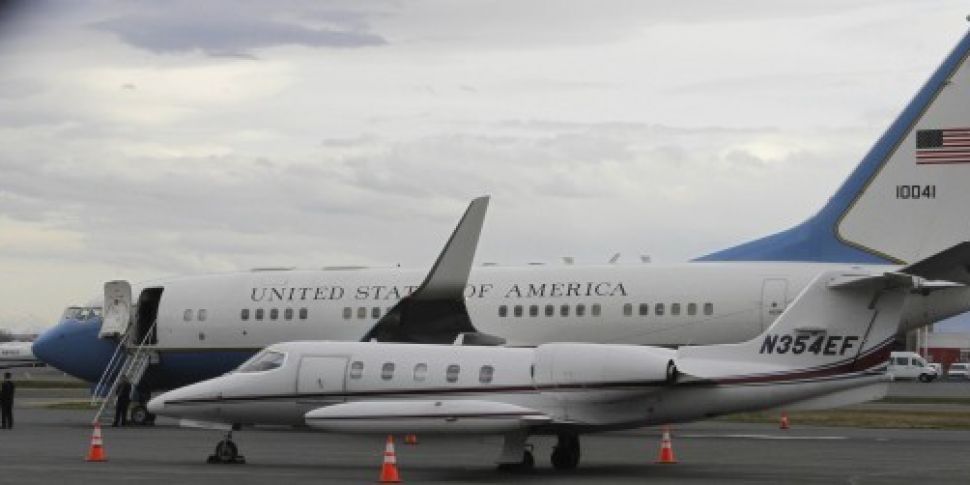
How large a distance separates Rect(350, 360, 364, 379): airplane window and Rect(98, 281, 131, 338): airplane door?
15.0m

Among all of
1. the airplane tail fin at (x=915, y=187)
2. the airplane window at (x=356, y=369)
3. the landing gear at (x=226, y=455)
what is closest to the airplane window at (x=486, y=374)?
the airplane window at (x=356, y=369)

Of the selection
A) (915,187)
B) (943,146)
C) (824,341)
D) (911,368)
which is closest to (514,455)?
(824,341)

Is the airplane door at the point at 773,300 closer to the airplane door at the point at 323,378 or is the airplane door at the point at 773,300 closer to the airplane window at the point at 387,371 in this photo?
the airplane window at the point at 387,371

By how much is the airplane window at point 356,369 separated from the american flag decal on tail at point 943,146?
550 inches

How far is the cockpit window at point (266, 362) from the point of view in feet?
82.3

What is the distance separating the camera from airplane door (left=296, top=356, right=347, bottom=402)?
24.6 meters

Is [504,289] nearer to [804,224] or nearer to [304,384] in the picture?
[804,224]

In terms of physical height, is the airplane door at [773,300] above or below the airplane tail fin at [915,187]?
below

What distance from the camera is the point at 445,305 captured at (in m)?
32.9

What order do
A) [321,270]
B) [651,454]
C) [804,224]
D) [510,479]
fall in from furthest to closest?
[321,270], [804,224], [651,454], [510,479]

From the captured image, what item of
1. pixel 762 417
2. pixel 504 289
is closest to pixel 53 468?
pixel 504 289

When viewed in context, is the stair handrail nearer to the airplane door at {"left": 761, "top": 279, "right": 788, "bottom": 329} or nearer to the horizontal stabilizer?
the airplane door at {"left": 761, "top": 279, "right": 788, "bottom": 329}

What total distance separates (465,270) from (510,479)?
985 cm

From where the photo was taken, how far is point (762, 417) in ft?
145
